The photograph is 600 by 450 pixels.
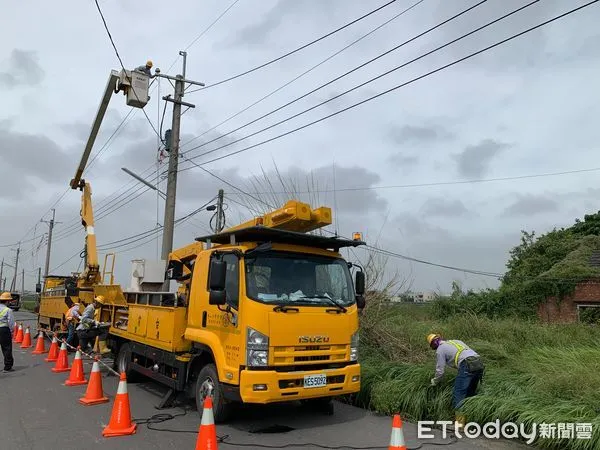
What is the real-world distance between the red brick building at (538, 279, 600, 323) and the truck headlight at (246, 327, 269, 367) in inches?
848

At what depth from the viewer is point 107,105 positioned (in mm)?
15734

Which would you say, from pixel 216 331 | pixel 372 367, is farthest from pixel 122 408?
pixel 372 367

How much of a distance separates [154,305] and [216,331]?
2.70 m

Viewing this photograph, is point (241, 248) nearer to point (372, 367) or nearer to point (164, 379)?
point (164, 379)

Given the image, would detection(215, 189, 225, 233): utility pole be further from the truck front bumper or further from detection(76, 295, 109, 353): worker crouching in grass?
the truck front bumper

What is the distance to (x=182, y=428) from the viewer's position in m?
6.79

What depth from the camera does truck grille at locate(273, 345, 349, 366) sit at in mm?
6438

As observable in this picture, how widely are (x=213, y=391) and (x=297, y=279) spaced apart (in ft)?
6.47

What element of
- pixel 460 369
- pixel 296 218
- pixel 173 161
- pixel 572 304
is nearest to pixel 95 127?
pixel 173 161

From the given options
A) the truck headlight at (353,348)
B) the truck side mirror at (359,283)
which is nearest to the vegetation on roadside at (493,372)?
the truck headlight at (353,348)

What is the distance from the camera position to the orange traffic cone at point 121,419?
21.0 ft

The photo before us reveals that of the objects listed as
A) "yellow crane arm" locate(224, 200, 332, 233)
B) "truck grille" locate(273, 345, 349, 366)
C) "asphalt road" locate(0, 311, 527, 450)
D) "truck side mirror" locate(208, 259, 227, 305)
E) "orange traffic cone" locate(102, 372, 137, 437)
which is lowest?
"asphalt road" locate(0, 311, 527, 450)

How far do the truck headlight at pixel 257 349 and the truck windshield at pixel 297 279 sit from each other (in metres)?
0.48

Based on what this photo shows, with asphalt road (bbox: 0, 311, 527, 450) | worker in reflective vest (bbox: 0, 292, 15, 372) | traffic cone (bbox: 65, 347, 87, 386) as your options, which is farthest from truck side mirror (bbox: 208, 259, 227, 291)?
worker in reflective vest (bbox: 0, 292, 15, 372)
